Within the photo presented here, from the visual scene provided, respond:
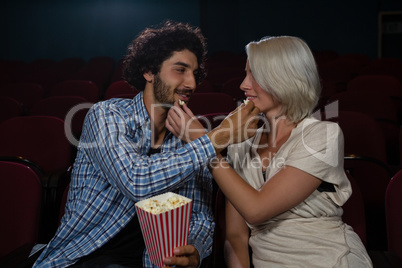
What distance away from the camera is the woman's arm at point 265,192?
1.33 metres

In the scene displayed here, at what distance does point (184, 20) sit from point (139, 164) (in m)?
10.4

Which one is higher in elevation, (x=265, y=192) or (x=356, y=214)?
(x=265, y=192)

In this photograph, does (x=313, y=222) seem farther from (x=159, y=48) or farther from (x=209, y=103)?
(x=209, y=103)

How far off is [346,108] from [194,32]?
6.62 ft

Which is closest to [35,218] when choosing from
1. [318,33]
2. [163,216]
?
[163,216]

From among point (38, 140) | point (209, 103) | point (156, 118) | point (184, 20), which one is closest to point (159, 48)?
point (156, 118)

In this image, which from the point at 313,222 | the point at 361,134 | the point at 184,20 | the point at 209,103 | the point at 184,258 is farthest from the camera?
the point at 184,20

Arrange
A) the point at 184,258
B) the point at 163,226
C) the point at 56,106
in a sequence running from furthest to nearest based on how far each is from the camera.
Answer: the point at 56,106, the point at 184,258, the point at 163,226

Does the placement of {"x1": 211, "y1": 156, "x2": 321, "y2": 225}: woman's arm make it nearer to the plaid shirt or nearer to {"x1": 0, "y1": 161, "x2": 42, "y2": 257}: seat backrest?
the plaid shirt

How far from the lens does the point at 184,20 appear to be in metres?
11.2

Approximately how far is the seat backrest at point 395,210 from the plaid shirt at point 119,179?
26.0 inches

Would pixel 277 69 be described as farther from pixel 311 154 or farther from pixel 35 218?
pixel 35 218

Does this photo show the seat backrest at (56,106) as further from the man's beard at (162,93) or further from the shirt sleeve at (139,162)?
the shirt sleeve at (139,162)

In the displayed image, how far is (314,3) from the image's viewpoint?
1124 cm
